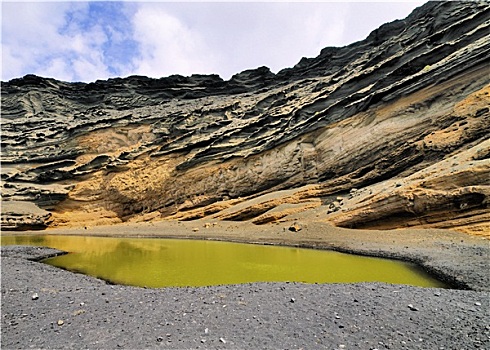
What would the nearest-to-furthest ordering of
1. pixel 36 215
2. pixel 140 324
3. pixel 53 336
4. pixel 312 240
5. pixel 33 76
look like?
1. pixel 53 336
2. pixel 140 324
3. pixel 312 240
4. pixel 36 215
5. pixel 33 76

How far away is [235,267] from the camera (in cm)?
1247

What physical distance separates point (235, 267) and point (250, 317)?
6.46 m

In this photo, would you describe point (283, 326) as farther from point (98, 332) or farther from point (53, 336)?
point (53, 336)

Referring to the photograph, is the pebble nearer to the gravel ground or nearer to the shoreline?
the gravel ground

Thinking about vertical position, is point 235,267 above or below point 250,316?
A: below

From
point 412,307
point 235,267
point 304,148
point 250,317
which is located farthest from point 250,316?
point 304,148

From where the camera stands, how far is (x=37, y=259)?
50.1 ft

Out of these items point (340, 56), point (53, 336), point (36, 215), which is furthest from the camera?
point (340, 56)

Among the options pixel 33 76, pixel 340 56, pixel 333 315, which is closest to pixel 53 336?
pixel 333 315

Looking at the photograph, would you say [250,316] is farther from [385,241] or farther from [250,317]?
[385,241]

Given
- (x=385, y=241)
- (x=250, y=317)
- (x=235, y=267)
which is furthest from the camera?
(x=385, y=241)

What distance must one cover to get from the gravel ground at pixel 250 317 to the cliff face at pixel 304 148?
32.6 ft

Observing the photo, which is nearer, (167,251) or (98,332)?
(98,332)

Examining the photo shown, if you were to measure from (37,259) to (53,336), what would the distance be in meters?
12.3
